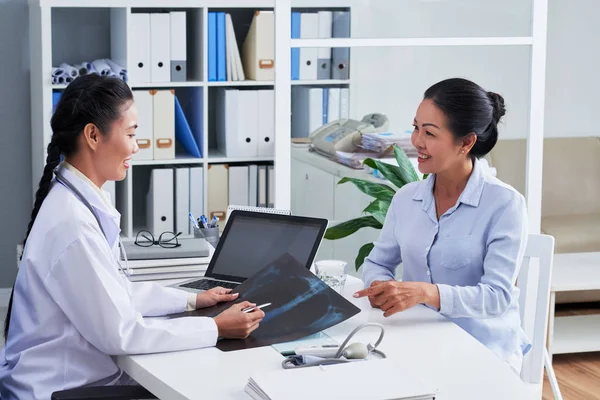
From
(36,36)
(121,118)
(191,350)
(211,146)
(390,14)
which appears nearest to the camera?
(191,350)

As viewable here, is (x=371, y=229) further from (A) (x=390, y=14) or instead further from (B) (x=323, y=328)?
(B) (x=323, y=328)

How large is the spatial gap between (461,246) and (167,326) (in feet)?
2.53

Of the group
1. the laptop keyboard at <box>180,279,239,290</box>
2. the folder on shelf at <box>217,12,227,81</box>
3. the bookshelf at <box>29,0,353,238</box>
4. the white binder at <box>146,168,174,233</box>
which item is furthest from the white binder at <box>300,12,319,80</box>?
the laptop keyboard at <box>180,279,239,290</box>

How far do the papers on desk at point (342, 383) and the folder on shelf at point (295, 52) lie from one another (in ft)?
6.14

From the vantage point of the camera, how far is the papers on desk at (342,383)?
4.83 feet

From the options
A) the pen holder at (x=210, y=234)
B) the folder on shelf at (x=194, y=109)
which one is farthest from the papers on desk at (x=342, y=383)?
the folder on shelf at (x=194, y=109)

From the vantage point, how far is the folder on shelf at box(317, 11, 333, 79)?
330 cm

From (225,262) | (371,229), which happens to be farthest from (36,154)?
(225,262)

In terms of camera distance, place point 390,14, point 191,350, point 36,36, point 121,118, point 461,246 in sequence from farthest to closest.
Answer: point 36,36 → point 390,14 → point 461,246 → point 121,118 → point 191,350

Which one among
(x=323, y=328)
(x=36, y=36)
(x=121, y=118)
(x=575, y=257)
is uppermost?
(x=36, y=36)

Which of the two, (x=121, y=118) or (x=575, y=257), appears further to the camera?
(x=575, y=257)

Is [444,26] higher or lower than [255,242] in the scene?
higher

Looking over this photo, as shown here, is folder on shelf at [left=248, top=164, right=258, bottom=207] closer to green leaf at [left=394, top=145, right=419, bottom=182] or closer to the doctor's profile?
green leaf at [left=394, top=145, right=419, bottom=182]

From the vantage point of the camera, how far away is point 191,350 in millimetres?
1755
